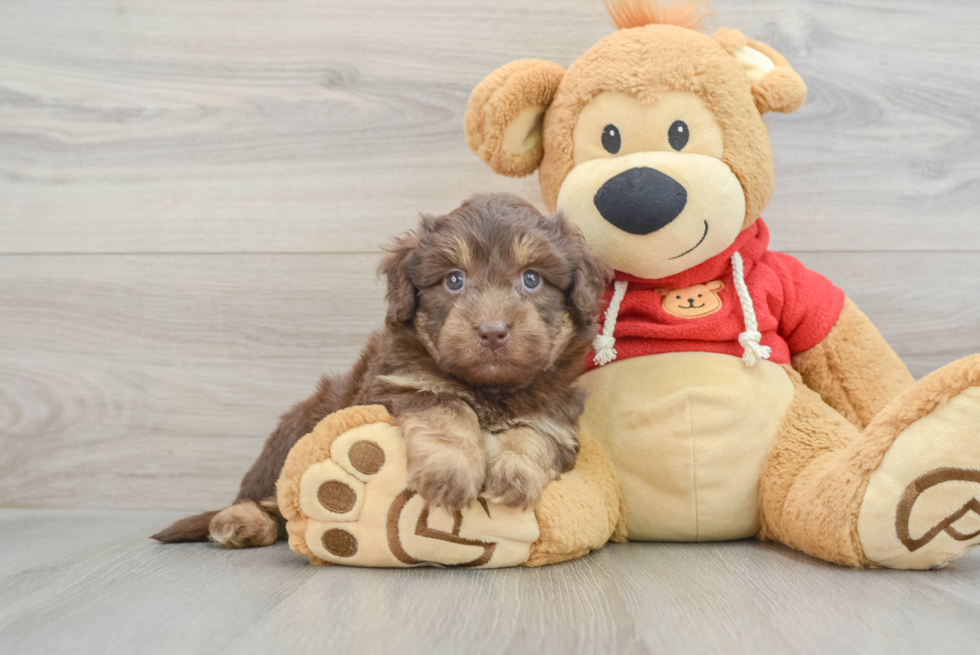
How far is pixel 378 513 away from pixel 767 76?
53.6 inches

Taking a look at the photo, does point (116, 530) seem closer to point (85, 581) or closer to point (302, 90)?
point (85, 581)

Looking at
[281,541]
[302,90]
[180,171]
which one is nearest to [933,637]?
[281,541]

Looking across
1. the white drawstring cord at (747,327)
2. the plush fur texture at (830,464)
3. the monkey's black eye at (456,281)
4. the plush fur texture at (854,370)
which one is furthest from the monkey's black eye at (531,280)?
the plush fur texture at (854,370)

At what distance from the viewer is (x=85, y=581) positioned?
1.55 m

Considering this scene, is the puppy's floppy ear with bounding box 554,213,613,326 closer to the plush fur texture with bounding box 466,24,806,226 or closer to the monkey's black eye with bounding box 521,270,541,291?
the monkey's black eye with bounding box 521,270,541,291

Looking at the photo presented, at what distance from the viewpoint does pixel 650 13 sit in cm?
189

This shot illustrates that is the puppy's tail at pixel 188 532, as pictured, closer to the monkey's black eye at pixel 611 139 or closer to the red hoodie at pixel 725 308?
the red hoodie at pixel 725 308

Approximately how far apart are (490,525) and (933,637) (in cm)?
76

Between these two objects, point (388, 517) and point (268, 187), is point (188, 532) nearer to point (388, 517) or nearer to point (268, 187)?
point (388, 517)

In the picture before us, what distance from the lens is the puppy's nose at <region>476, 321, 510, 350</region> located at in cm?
146

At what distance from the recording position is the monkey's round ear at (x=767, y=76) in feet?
5.91

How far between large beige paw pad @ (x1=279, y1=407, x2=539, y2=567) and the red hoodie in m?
0.57

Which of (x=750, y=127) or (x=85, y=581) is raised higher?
(x=750, y=127)

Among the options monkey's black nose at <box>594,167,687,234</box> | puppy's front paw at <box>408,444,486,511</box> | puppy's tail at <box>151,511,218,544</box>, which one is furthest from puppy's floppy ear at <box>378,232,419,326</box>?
puppy's tail at <box>151,511,218,544</box>
